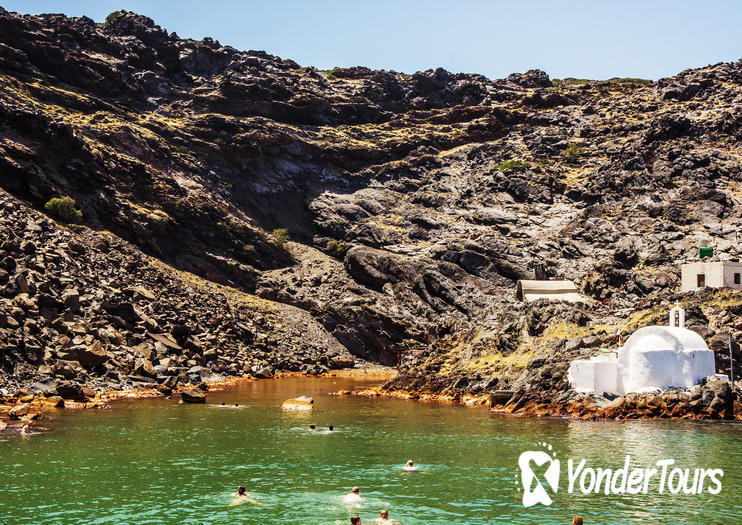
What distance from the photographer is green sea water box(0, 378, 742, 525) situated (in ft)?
88.3

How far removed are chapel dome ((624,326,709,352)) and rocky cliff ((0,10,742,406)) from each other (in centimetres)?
363

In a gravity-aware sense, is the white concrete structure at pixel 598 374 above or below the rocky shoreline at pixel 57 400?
above

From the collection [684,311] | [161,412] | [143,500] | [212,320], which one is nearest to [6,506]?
[143,500]

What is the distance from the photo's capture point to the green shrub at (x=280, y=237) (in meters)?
136

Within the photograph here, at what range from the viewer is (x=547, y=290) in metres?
97.0

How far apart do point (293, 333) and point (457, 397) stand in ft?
152

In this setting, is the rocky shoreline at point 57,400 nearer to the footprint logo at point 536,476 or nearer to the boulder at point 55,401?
the boulder at point 55,401

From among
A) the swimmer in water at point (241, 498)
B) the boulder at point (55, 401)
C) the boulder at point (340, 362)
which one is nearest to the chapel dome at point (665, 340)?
the swimmer in water at point (241, 498)

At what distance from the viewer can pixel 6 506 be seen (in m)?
26.9

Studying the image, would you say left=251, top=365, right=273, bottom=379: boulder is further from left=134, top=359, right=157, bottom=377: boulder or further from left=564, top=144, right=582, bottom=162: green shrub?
left=564, top=144, right=582, bottom=162: green shrub

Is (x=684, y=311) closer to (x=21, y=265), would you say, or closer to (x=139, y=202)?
(x=21, y=265)

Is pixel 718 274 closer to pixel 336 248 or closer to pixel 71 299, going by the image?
pixel 71 299

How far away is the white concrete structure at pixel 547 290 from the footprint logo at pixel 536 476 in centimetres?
5632

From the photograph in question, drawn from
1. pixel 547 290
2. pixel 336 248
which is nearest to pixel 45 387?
pixel 547 290
